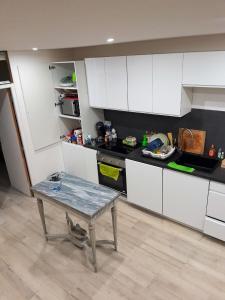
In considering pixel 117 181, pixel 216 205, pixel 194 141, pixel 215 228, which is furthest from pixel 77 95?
pixel 215 228

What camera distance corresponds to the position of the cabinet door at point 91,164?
12.0 ft

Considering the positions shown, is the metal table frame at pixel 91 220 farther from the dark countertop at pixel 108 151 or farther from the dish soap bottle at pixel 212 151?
the dish soap bottle at pixel 212 151

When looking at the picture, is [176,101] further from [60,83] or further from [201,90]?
[60,83]

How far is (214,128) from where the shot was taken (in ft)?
9.48

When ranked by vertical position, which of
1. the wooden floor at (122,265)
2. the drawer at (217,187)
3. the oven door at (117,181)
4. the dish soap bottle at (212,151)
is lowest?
the wooden floor at (122,265)

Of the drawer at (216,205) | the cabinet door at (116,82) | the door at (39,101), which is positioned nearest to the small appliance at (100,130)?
the cabinet door at (116,82)

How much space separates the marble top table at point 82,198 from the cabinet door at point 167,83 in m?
1.19

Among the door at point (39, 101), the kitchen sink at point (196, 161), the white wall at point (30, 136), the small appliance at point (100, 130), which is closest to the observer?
the kitchen sink at point (196, 161)

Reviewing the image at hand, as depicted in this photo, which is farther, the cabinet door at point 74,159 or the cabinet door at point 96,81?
the cabinet door at point 74,159

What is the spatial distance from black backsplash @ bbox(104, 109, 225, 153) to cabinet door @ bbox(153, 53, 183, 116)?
375 millimetres

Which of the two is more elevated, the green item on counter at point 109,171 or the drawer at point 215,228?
the green item on counter at point 109,171

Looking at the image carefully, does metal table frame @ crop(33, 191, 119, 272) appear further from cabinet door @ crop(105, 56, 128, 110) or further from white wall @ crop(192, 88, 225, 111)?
white wall @ crop(192, 88, 225, 111)

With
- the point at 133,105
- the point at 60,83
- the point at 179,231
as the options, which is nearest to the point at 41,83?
the point at 60,83

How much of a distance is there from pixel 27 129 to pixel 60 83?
35.0 inches
